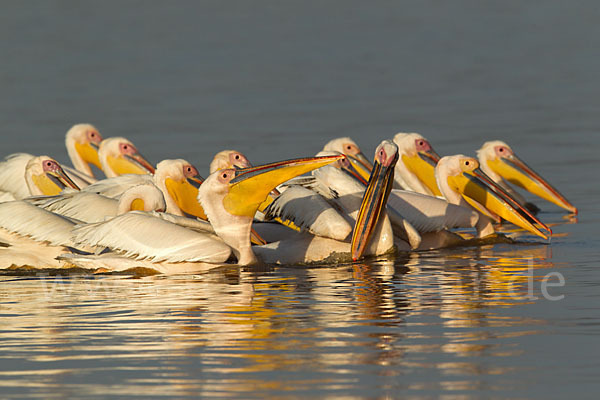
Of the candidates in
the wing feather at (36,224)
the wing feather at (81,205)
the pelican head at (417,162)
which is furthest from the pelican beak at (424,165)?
the wing feather at (36,224)

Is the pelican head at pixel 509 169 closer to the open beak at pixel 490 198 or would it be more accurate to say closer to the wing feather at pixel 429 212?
the open beak at pixel 490 198

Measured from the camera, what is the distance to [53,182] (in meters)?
11.4

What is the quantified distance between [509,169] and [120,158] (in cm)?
369

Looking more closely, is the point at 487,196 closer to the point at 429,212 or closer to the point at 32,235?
the point at 429,212

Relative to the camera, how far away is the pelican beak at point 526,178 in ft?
38.7

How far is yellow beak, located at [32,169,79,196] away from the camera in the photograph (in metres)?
11.3

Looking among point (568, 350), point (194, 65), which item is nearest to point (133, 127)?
point (194, 65)

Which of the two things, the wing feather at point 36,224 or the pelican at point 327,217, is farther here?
the pelican at point 327,217

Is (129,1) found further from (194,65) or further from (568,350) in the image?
(568,350)

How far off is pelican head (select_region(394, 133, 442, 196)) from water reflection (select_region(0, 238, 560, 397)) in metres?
3.09

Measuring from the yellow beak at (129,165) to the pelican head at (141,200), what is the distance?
11.7 ft

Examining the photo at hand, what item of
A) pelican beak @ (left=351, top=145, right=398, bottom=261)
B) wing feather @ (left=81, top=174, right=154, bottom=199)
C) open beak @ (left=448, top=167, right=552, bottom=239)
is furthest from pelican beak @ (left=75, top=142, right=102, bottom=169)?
pelican beak @ (left=351, top=145, right=398, bottom=261)

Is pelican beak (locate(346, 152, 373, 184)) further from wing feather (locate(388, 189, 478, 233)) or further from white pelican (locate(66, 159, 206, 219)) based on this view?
white pelican (locate(66, 159, 206, 219))

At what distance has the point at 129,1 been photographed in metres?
43.9
